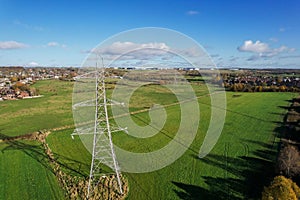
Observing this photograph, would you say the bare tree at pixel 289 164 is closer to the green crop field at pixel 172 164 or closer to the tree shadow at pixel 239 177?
the tree shadow at pixel 239 177

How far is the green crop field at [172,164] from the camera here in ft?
66.4

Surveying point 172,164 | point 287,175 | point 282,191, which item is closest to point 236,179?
point 287,175

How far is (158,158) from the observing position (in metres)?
26.4

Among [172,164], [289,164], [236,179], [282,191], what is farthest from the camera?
[172,164]

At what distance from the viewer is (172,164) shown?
25.1 m

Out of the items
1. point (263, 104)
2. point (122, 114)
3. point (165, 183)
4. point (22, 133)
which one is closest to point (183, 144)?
point (165, 183)


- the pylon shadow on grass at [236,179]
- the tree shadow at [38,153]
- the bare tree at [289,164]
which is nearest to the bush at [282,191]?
the pylon shadow on grass at [236,179]

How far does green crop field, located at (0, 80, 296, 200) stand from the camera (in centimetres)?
2023

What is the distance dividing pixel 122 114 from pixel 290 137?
82.7ft

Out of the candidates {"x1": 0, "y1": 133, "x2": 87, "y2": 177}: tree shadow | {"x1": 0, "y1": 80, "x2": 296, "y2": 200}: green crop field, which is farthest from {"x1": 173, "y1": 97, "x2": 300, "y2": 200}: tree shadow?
{"x1": 0, "y1": 133, "x2": 87, "y2": 177}: tree shadow

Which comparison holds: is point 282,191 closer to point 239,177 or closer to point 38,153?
point 239,177

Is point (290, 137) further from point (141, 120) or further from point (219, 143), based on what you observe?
point (141, 120)

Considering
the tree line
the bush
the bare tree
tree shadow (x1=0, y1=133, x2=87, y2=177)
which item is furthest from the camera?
tree shadow (x1=0, y1=133, x2=87, y2=177)

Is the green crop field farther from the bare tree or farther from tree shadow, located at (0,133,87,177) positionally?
the bare tree
